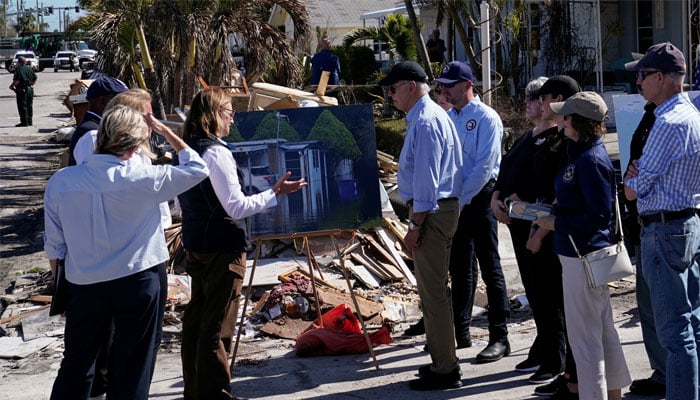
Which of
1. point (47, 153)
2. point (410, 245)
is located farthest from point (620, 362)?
point (47, 153)

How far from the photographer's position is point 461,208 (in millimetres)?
A: 6906

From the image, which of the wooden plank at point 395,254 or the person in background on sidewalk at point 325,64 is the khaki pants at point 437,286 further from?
the person in background on sidewalk at point 325,64

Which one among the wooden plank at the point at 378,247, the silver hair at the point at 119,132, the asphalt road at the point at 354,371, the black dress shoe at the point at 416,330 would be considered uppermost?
the silver hair at the point at 119,132

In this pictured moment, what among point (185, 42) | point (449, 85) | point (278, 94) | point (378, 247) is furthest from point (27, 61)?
point (449, 85)

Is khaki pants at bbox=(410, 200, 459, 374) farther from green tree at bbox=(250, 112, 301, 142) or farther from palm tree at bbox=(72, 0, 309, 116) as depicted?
palm tree at bbox=(72, 0, 309, 116)

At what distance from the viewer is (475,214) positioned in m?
7.01

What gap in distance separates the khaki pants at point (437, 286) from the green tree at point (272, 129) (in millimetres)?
1257

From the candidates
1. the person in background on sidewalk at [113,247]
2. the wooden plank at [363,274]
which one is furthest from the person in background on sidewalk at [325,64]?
the person in background on sidewalk at [113,247]

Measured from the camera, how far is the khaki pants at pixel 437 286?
614cm

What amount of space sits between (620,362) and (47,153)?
19.5 metres

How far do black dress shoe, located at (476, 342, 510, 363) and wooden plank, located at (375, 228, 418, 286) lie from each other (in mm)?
2413

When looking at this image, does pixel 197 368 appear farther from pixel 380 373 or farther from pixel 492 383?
pixel 492 383

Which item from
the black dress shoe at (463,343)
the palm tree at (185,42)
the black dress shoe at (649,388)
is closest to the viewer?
the black dress shoe at (649,388)

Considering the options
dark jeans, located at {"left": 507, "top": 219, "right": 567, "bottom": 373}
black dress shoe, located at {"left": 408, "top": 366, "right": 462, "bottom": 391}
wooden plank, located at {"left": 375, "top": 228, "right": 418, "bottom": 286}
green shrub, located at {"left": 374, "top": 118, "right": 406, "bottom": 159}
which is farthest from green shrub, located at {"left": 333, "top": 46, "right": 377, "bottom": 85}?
black dress shoe, located at {"left": 408, "top": 366, "right": 462, "bottom": 391}
